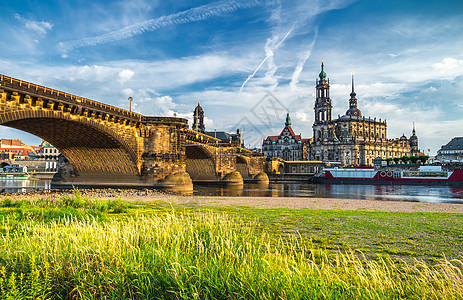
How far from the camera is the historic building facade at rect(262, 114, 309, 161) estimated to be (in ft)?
536

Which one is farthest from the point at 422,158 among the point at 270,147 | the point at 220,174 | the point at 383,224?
the point at 383,224

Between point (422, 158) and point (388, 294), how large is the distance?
113 metres

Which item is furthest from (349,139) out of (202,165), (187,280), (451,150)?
(187,280)

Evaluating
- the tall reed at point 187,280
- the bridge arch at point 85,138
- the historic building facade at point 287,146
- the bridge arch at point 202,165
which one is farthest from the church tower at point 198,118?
the tall reed at point 187,280

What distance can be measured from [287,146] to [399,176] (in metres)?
98.6

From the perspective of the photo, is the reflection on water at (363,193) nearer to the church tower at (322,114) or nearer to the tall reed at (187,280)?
the tall reed at (187,280)

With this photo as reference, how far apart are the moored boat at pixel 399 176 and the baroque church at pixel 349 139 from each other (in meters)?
79.6

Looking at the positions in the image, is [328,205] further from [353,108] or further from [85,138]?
[353,108]

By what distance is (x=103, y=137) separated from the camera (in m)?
36.5

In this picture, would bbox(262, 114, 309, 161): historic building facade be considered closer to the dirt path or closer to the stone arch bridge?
the stone arch bridge

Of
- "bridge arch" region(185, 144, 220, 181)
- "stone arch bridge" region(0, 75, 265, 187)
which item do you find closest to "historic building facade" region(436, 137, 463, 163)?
"bridge arch" region(185, 144, 220, 181)

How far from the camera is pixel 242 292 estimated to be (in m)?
3.84

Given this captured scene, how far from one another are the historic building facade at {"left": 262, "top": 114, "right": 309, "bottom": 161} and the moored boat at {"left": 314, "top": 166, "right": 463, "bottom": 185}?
83644mm

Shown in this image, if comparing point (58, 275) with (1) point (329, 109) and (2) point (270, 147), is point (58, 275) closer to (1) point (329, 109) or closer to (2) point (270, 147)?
(2) point (270, 147)
